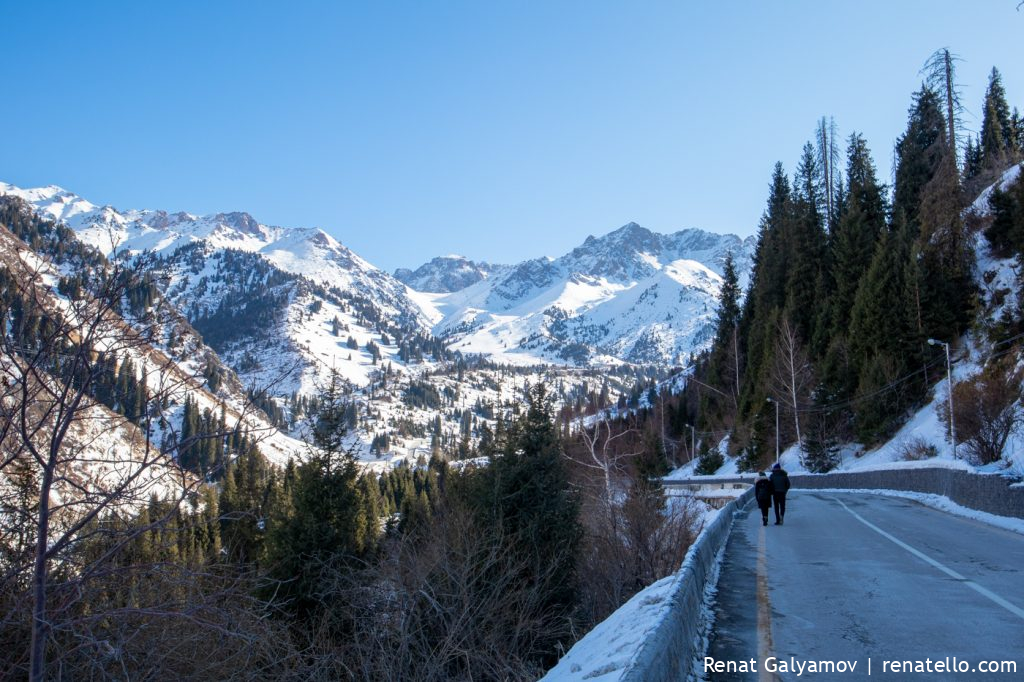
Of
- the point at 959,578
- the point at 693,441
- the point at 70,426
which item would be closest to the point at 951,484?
the point at 959,578

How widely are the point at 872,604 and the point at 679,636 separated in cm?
334

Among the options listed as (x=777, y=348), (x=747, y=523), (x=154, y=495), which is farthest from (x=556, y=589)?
(x=777, y=348)

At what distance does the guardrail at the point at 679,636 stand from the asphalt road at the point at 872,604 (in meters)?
0.23

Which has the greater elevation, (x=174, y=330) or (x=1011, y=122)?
(x=1011, y=122)

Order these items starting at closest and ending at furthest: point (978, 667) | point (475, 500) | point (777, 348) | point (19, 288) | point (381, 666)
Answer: point (19, 288) < point (978, 667) < point (381, 666) < point (475, 500) < point (777, 348)

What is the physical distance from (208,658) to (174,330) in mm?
4705

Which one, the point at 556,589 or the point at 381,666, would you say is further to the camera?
the point at 556,589

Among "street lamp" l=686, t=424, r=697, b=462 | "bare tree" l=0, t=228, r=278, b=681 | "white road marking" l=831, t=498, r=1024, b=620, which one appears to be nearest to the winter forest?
"bare tree" l=0, t=228, r=278, b=681

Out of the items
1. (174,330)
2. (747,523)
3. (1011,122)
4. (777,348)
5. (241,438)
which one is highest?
(1011,122)

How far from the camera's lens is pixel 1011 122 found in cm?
6662

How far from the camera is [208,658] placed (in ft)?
26.9

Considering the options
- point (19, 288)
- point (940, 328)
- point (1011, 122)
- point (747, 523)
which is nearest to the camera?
point (19, 288)

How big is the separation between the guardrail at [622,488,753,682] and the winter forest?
9.98ft

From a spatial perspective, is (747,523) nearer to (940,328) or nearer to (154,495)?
(154,495)
